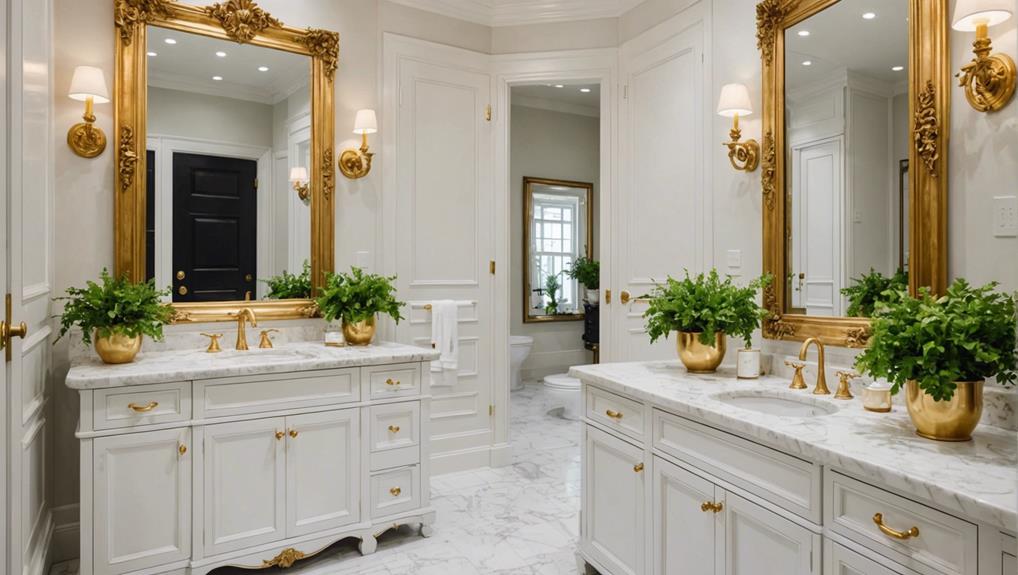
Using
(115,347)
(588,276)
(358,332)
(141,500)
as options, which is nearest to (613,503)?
(358,332)

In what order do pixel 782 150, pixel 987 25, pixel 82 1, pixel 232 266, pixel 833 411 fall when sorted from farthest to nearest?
pixel 232 266, pixel 82 1, pixel 782 150, pixel 833 411, pixel 987 25

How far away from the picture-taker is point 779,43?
2443 millimetres

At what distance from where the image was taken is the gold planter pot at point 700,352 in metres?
2.32

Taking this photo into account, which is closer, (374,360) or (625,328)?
(374,360)

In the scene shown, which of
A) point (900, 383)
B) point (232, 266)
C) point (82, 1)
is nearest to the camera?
point (900, 383)

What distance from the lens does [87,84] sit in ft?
8.07

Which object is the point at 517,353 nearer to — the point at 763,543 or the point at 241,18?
the point at 241,18

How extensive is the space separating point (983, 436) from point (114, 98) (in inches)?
132

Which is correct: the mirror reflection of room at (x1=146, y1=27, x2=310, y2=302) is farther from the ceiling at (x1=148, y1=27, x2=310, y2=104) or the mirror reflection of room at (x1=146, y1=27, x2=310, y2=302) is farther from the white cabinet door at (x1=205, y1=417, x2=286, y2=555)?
the white cabinet door at (x1=205, y1=417, x2=286, y2=555)

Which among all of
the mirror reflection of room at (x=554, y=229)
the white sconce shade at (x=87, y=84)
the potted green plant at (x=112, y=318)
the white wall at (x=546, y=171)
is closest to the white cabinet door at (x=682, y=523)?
the potted green plant at (x=112, y=318)

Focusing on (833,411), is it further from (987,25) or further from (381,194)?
(381,194)

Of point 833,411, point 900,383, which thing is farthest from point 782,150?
point 900,383

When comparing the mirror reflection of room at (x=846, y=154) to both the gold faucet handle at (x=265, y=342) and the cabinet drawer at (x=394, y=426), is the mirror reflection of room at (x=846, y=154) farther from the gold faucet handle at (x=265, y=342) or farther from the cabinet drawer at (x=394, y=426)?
the gold faucet handle at (x=265, y=342)

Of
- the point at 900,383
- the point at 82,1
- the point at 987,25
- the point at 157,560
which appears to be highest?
the point at 82,1
